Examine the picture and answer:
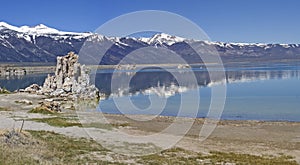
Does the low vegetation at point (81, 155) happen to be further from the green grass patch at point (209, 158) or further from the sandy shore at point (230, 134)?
the sandy shore at point (230, 134)

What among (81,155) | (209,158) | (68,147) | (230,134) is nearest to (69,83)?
(230,134)

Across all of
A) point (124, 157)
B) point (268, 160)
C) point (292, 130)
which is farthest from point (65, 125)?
point (292, 130)

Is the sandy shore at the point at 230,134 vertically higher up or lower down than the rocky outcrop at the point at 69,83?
lower down

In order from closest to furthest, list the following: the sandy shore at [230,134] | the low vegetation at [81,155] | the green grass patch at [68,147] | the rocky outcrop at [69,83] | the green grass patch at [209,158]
A: the low vegetation at [81,155] < the green grass patch at [68,147] < the green grass patch at [209,158] < the sandy shore at [230,134] < the rocky outcrop at [69,83]

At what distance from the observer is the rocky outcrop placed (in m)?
79.2

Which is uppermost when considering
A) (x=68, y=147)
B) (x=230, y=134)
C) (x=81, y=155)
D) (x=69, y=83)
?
(x=69, y=83)

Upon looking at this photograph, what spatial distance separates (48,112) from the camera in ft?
152

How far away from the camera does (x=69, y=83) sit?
86.6m

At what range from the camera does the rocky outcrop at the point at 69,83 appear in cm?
7921

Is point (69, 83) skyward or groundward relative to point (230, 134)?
skyward

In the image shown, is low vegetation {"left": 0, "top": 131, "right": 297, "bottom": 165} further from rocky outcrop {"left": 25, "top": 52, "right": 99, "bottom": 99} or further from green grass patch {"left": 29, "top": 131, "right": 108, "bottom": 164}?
rocky outcrop {"left": 25, "top": 52, "right": 99, "bottom": 99}

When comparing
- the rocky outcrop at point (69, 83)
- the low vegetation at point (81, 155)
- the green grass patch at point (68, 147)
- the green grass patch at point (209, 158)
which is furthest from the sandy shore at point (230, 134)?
the rocky outcrop at point (69, 83)

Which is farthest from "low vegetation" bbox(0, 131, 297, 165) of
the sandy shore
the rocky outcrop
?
the rocky outcrop

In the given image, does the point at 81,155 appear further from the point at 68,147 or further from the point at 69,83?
the point at 69,83
